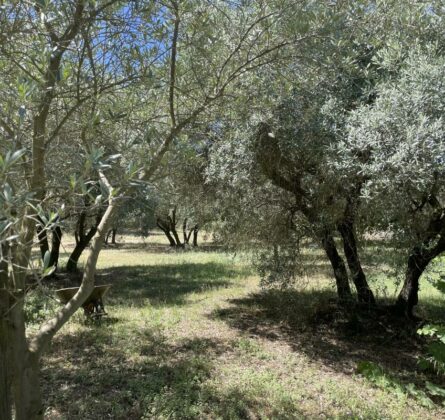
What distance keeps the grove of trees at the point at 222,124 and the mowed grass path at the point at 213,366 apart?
4.19ft

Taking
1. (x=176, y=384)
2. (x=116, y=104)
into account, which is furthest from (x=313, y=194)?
(x=116, y=104)

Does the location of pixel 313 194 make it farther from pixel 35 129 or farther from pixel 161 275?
pixel 161 275

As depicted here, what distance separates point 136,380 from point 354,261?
14.1ft

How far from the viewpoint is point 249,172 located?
7098 mm

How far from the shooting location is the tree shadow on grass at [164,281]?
1061cm

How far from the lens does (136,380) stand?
538cm

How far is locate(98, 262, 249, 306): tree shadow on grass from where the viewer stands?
10.6 meters

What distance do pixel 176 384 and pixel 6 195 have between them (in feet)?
15.0

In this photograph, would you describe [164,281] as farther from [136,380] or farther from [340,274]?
[136,380]

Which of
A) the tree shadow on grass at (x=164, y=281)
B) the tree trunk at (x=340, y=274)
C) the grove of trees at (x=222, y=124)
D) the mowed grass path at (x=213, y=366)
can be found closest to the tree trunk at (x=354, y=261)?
the grove of trees at (x=222, y=124)

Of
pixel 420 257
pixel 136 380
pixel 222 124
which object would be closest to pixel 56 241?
pixel 136 380

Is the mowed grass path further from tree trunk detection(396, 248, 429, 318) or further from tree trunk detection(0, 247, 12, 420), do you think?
tree trunk detection(0, 247, 12, 420)

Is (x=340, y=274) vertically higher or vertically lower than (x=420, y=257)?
lower

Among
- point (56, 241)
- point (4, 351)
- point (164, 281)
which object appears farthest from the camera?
point (164, 281)
